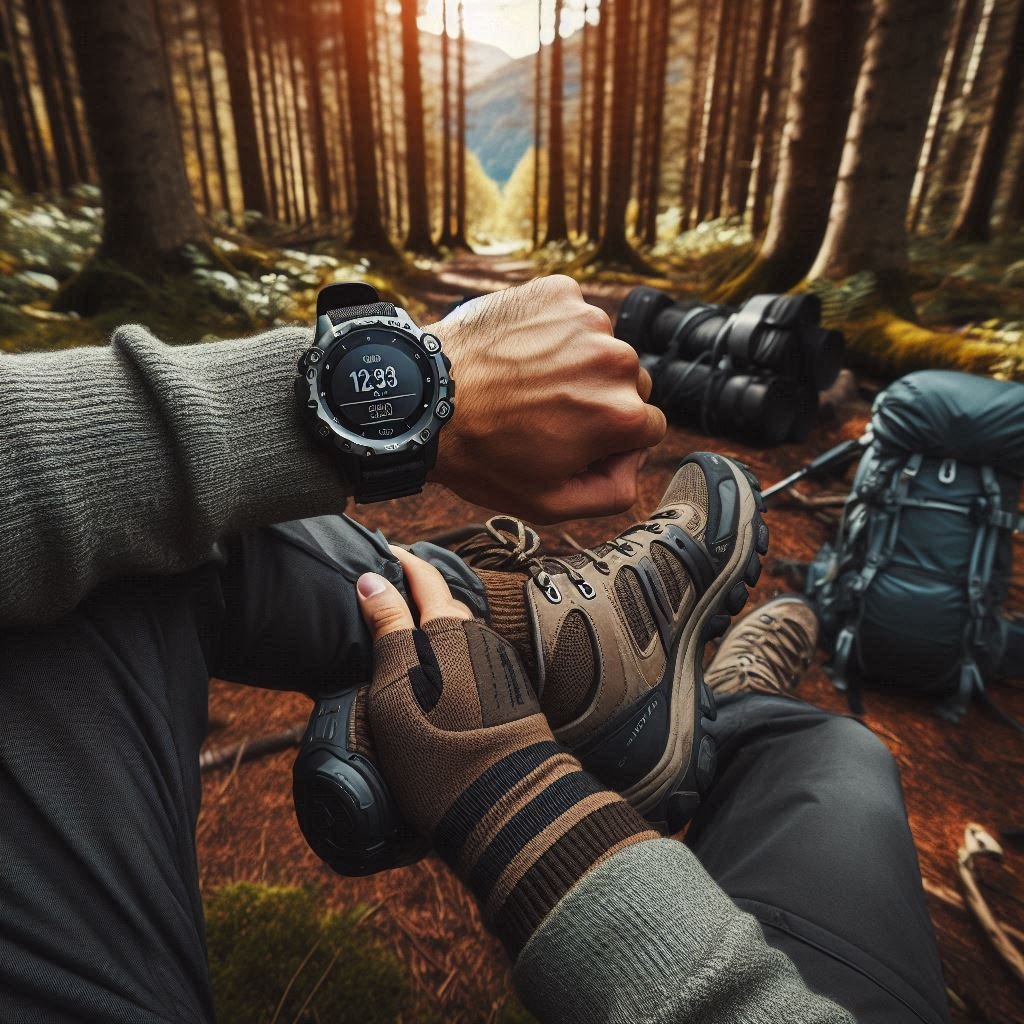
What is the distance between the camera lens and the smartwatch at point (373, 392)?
1.17 m

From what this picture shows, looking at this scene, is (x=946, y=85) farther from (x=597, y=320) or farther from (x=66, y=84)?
(x=66, y=84)

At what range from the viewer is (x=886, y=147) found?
5816mm

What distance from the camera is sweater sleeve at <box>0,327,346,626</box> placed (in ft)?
2.97

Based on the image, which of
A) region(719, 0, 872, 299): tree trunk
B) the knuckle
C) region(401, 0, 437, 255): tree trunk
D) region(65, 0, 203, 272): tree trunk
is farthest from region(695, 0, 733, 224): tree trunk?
the knuckle

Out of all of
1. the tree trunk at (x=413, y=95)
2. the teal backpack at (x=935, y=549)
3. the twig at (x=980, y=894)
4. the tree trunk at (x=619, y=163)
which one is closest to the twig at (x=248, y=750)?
the twig at (x=980, y=894)

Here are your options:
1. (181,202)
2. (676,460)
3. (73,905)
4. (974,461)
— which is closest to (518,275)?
(181,202)

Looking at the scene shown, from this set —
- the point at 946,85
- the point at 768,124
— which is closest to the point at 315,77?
the point at 768,124

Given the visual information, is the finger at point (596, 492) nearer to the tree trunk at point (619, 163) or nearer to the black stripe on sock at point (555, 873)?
the black stripe on sock at point (555, 873)

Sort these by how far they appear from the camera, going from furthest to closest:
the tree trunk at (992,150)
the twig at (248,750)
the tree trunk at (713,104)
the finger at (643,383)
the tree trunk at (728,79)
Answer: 1. the tree trunk at (728,79)
2. the tree trunk at (713,104)
3. the tree trunk at (992,150)
4. the twig at (248,750)
5. the finger at (643,383)

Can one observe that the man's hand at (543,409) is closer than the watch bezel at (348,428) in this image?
No

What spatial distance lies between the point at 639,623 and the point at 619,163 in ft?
48.9

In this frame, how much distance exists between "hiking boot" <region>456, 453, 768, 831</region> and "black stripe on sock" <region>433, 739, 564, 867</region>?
1.20ft

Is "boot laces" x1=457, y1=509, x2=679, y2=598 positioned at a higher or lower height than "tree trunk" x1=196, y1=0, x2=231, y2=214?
lower

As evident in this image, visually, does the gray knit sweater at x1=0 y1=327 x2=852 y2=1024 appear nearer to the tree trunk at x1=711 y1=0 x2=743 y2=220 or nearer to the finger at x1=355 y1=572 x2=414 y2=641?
the finger at x1=355 y1=572 x2=414 y2=641
